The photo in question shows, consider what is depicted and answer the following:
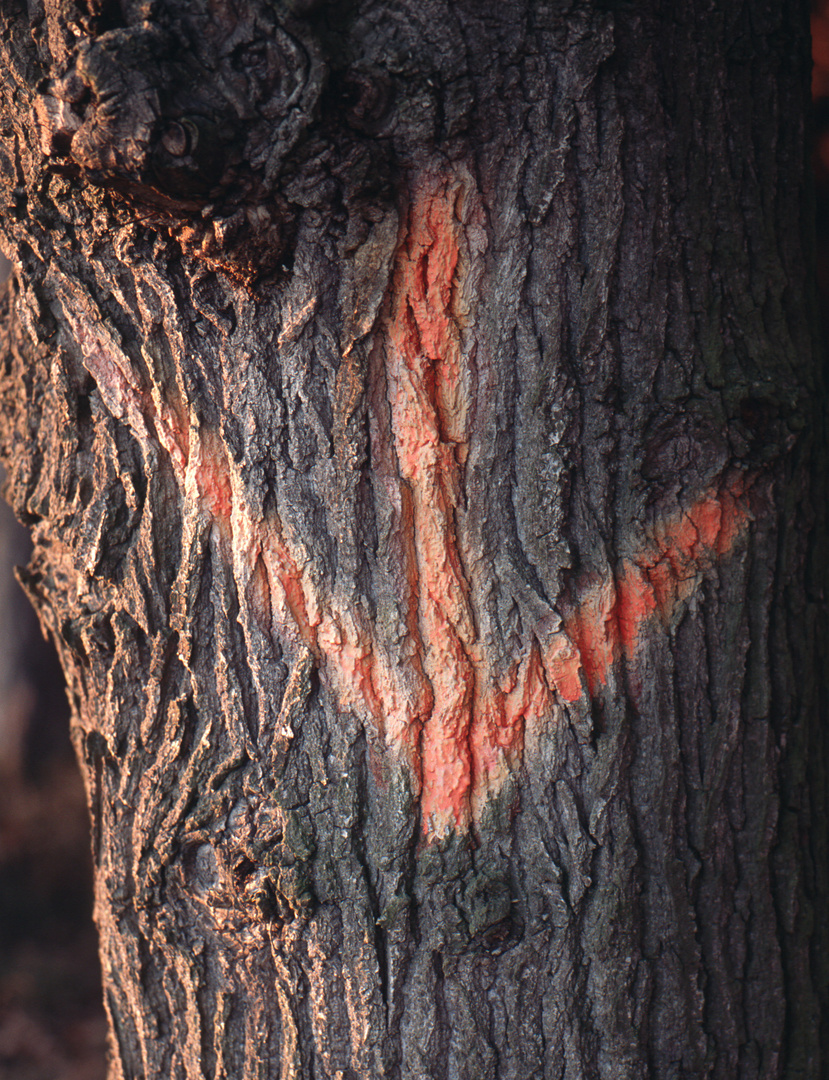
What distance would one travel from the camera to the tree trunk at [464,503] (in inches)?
43.9

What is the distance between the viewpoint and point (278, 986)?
1362 mm

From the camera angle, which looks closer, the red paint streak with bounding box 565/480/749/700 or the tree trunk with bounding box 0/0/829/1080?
the tree trunk with bounding box 0/0/829/1080

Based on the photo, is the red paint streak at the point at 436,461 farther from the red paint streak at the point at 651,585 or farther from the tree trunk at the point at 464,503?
the red paint streak at the point at 651,585

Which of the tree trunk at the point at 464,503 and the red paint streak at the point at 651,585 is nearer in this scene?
the tree trunk at the point at 464,503

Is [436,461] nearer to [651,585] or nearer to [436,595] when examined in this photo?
[436,595]

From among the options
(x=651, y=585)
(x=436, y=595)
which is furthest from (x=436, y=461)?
(x=651, y=585)

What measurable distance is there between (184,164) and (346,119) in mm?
243

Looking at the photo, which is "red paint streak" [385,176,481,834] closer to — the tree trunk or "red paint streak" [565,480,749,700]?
the tree trunk

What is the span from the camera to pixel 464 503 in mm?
1224

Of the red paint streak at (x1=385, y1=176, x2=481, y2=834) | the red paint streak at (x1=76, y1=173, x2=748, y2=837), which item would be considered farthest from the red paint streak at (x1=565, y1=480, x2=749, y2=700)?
the red paint streak at (x1=385, y1=176, x2=481, y2=834)

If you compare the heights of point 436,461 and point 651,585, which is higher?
point 436,461

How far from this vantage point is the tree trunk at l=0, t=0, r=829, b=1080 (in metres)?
1.12

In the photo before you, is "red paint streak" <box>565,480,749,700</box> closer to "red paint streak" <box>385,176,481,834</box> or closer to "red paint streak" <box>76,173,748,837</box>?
"red paint streak" <box>76,173,748,837</box>

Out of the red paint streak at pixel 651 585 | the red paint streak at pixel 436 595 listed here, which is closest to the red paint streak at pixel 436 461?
the red paint streak at pixel 436 595
